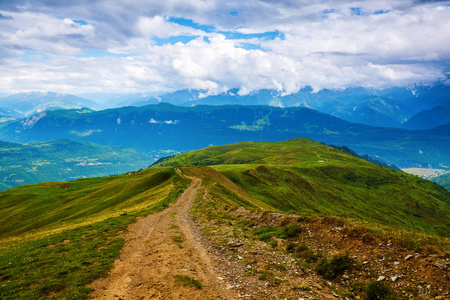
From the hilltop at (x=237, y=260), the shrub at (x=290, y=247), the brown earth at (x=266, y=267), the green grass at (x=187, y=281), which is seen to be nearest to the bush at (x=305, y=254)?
the hilltop at (x=237, y=260)

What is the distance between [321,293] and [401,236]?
799 cm

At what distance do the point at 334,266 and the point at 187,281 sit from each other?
10830 millimetres

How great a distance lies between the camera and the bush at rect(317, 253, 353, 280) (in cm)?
1672

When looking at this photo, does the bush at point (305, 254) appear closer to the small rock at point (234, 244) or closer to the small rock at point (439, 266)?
the small rock at point (234, 244)

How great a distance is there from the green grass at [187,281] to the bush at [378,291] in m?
10.7

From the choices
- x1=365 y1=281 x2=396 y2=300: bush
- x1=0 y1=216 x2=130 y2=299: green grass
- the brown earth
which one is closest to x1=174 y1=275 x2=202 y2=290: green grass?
the brown earth

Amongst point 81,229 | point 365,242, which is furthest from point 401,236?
point 81,229

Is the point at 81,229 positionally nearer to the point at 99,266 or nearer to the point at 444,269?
the point at 99,266

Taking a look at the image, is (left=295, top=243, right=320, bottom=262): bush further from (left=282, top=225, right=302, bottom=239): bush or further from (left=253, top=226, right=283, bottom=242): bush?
(left=253, top=226, right=283, bottom=242): bush

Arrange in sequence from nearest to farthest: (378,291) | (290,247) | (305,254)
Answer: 1. (378,291)
2. (305,254)
3. (290,247)

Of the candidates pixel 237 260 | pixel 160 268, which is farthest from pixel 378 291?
pixel 160 268

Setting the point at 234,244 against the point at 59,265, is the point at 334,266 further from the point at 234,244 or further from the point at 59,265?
the point at 59,265

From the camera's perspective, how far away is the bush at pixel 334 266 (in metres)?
16.7

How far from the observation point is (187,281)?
1705 cm
